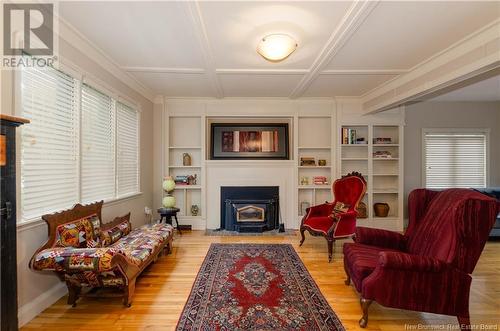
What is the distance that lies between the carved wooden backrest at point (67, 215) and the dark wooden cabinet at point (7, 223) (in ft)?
1.84

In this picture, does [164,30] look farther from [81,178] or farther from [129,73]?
[81,178]

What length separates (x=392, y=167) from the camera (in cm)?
514

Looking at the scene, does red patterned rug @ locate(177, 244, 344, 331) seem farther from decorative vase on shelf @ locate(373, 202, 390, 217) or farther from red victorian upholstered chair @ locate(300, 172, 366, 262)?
decorative vase on shelf @ locate(373, 202, 390, 217)

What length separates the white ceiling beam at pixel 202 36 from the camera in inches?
82.4

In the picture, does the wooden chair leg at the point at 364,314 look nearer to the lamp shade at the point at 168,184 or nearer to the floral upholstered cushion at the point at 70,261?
the floral upholstered cushion at the point at 70,261

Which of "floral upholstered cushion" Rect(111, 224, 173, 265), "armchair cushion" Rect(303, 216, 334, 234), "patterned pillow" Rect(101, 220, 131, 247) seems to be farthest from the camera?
"armchair cushion" Rect(303, 216, 334, 234)

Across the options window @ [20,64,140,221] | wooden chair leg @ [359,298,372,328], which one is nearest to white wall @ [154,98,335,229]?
window @ [20,64,140,221]

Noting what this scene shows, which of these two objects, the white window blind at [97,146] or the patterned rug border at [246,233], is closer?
the white window blind at [97,146]

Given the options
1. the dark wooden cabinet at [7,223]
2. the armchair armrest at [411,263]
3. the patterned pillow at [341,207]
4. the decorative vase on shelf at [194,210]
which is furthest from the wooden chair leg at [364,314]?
the decorative vase on shelf at [194,210]

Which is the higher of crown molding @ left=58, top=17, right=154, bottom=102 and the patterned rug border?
crown molding @ left=58, top=17, right=154, bottom=102

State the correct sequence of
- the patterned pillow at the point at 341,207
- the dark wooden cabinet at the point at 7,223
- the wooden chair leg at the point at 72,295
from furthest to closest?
the patterned pillow at the point at 341,207 → the wooden chair leg at the point at 72,295 → the dark wooden cabinet at the point at 7,223

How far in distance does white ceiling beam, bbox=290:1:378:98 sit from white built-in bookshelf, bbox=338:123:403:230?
1.99 metres

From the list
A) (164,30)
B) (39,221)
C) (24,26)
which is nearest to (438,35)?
(164,30)

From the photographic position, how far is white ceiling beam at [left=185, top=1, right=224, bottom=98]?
2.09 metres
